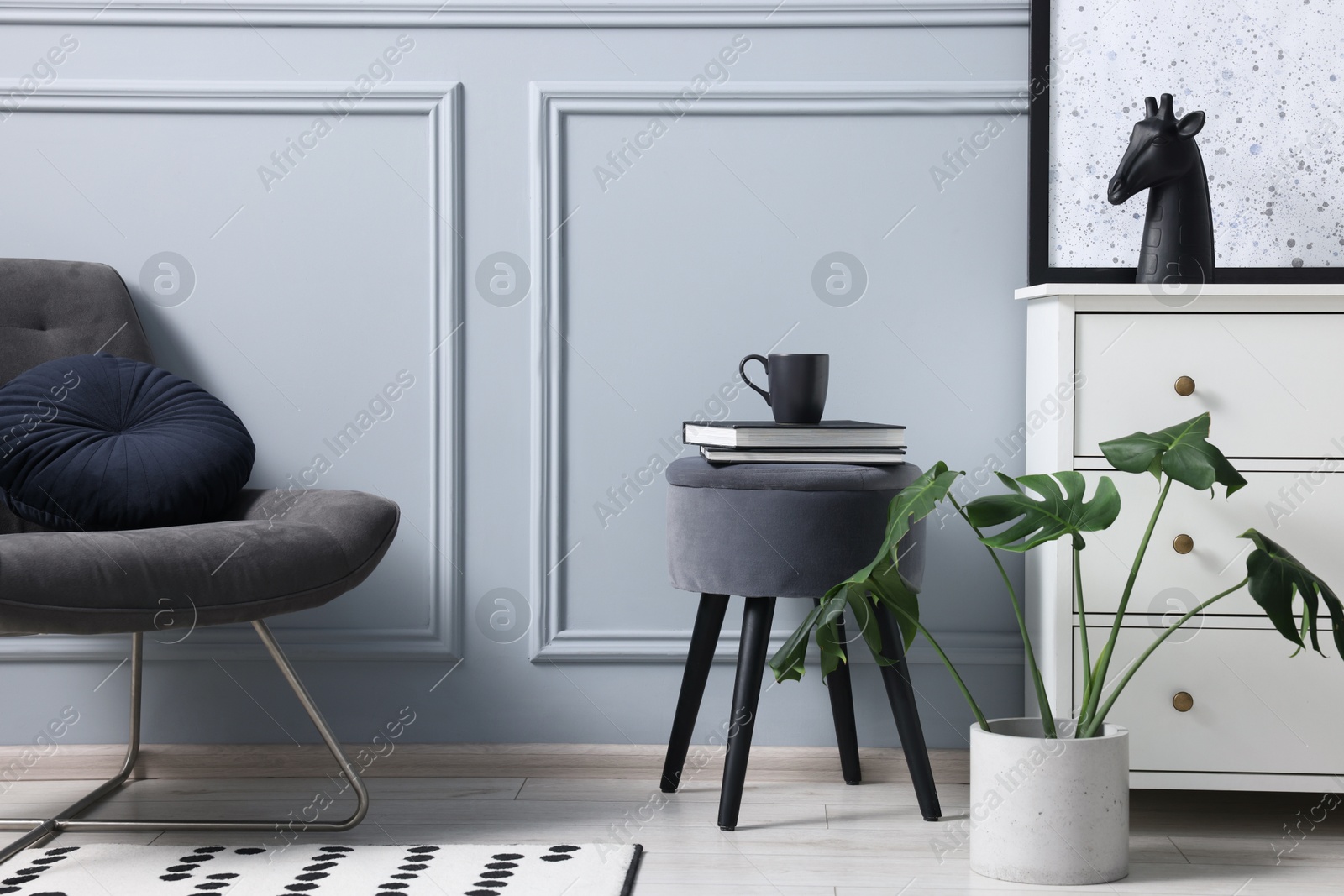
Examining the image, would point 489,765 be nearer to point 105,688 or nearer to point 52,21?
point 105,688

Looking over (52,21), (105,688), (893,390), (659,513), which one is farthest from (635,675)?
(52,21)

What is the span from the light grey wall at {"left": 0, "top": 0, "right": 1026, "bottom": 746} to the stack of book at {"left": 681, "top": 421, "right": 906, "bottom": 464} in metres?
0.30

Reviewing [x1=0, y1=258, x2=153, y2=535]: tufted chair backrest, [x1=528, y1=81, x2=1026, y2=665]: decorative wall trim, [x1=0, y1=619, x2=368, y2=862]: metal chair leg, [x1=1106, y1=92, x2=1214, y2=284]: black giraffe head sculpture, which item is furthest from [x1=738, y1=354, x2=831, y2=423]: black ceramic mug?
[x1=0, y1=258, x2=153, y2=535]: tufted chair backrest

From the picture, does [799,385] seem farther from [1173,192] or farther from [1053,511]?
[1173,192]

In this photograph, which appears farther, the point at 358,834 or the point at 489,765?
the point at 489,765

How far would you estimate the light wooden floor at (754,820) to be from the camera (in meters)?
1.34

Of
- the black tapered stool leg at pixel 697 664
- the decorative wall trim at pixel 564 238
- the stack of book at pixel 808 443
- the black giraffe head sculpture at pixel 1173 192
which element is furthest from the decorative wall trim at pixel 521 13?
the black tapered stool leg at pixel 697 664

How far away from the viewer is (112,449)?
60.8 inches

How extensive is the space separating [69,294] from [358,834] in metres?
0.99

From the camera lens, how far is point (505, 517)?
1.84m

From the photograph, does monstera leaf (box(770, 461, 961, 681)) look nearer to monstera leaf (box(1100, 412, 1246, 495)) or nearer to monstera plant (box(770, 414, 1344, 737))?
monstera plant (box(770, 414, 1344, 737))

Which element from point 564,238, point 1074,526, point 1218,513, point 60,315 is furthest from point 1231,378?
point 60,315

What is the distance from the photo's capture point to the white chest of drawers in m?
1.46

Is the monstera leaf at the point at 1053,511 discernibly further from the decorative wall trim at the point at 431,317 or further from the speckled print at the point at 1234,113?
the decorative wall trim at the point at 431,317
